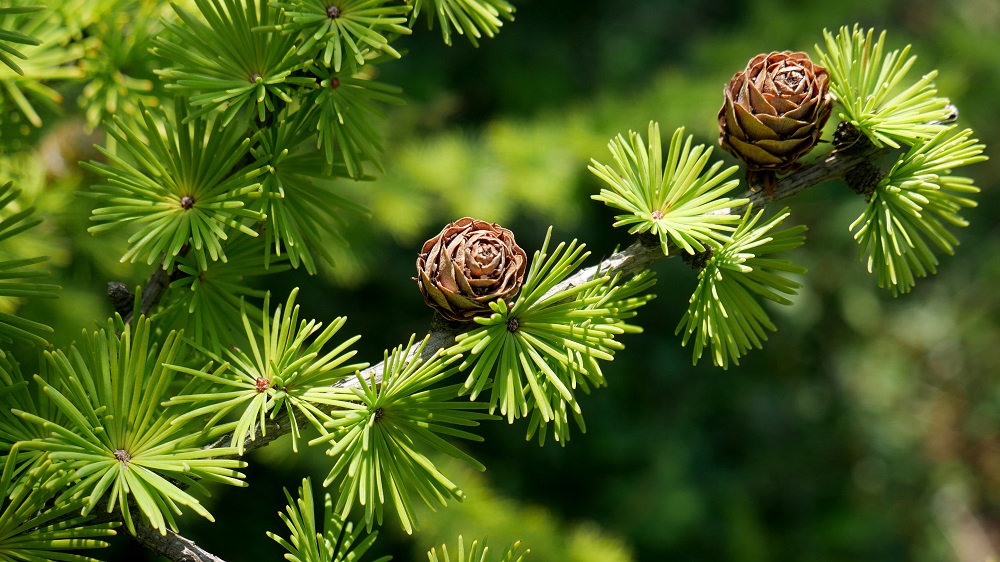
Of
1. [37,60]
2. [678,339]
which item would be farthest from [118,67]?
[678,339]

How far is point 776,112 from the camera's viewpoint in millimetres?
471

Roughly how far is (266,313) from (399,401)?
0.10m

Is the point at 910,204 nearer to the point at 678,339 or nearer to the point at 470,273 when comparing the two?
the point at 470,273

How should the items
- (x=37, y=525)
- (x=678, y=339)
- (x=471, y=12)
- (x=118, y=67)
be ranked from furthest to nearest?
(x=678, y=339)
(x=118, y=67)
(x=471, y=12)
(x=37, y=525)

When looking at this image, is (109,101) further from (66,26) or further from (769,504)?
(769,504)

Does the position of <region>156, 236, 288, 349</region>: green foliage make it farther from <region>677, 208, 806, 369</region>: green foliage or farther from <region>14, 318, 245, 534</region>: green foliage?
<region>677, 208, 806, 369</region>: green foliage

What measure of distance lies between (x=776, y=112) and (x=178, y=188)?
37 cm

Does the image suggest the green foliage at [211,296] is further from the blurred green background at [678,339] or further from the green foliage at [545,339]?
the blurred green background at [678,339]

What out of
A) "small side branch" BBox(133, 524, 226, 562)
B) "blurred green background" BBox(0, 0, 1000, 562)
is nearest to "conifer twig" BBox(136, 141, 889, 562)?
"small side branch" BBox(133, 524, 226, 562)

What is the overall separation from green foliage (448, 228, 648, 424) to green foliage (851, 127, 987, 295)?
0.17 meters

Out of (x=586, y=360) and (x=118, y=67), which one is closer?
(x=586, y=360)

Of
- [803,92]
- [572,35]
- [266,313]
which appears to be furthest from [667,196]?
[572,35]

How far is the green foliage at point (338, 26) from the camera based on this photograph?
1.49 feet

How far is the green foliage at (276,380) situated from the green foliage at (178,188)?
56 mm
